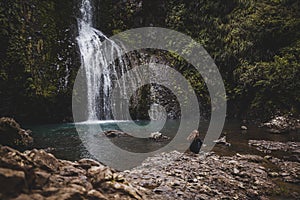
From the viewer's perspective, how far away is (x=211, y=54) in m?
22.9

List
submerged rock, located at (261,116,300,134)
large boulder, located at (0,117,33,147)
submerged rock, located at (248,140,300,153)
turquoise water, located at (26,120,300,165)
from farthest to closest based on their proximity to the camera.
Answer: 1. submerged rock, located at (261,116,300,134)
2. submerged rock, located at (248,140,300,153)
3. turquoise water, located at (26,120,300,165)
4. large boulder, located at (0,117,33,147)

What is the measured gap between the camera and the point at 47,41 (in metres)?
18.3

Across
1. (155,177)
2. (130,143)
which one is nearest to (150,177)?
(155,177)

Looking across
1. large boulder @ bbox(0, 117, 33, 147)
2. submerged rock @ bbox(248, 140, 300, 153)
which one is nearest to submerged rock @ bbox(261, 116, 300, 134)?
submerged rock @ bbox(248, 140, 300, 153)

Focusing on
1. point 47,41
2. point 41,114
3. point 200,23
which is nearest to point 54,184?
point 41,114

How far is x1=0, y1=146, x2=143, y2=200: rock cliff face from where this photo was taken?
3412mm

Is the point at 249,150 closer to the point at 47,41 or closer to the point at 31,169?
the point at 31,169

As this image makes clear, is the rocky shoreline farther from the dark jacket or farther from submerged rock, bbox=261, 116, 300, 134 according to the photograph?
submerged rock, bbox=261, 116, 300, 134

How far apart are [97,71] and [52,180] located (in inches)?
653

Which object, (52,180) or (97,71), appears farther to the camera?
(97,71)

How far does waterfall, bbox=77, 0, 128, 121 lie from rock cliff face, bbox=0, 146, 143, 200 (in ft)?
46.9

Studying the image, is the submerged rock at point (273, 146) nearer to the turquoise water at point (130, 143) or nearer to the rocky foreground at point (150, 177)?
the turquoise water at point (130, 143)

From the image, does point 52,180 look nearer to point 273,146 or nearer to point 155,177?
point 155,177

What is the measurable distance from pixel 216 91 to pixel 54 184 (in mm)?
19074
